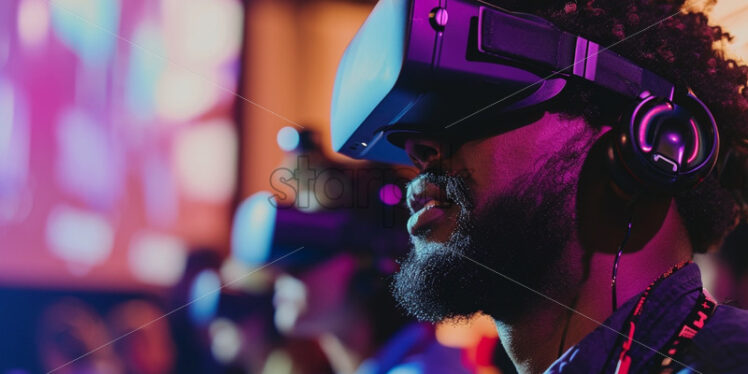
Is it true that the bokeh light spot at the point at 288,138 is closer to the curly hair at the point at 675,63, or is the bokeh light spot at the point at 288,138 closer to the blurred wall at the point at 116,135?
the blurred wall at the point at 116,135

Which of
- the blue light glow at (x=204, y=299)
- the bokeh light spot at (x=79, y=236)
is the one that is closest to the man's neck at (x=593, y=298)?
the blue light glow at (x=204, y=299)

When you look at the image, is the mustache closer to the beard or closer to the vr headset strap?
Result: the beard

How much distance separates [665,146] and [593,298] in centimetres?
18

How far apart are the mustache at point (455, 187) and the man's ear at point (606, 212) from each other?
0.12 m

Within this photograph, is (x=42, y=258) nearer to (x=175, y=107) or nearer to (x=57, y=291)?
(x=57, y=291)

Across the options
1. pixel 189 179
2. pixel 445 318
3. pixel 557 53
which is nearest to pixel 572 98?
pixel 557 53

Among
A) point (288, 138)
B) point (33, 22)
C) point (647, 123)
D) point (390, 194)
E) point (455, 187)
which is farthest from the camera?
point (33, 22)

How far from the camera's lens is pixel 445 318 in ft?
2.28

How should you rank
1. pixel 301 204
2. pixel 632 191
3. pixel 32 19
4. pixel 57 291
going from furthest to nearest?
pixel 32 19, pixel 57 291, pixel 301 204, pixel 632 191

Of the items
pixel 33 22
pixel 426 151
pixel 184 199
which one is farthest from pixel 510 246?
pixel 33 22

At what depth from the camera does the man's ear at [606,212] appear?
0.60 metres

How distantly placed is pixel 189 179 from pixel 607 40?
1.58 m

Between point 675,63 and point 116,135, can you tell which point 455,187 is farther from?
point 116,135

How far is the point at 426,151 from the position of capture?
0.69m
